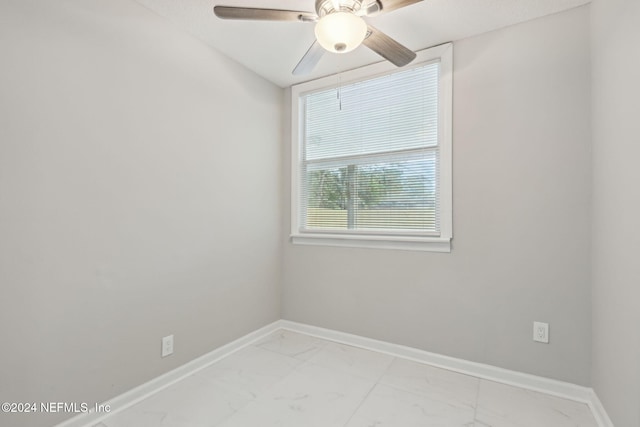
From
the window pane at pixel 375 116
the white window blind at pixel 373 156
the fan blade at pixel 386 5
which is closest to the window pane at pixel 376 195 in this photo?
the white window blind at pixel 373 156

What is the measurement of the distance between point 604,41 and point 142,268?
2.92m

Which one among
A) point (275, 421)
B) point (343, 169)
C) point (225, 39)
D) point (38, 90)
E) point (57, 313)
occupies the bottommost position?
point (275, 421)

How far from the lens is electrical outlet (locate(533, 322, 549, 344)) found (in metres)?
1.93

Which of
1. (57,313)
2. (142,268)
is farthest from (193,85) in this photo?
(57,313)

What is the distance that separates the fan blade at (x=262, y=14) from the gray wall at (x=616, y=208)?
144cm

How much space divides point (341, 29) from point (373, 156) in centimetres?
135

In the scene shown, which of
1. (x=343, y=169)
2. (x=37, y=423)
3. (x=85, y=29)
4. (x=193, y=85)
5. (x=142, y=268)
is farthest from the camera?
(x=343, y=169)

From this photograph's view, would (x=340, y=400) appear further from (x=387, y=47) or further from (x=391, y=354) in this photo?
(x=387, y=47)

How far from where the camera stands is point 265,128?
9.36 ft

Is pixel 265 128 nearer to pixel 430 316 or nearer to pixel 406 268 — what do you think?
pixel 406 268

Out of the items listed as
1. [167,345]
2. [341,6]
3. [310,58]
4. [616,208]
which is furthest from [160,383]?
[616,208]

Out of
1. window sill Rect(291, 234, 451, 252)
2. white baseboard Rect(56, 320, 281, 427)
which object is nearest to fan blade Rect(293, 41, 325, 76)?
window sill Rect(291, 234, 451, 252)

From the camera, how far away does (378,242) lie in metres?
2.53

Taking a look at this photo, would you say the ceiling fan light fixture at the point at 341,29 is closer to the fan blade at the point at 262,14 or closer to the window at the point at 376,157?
the fan blade at the point at 262,14
